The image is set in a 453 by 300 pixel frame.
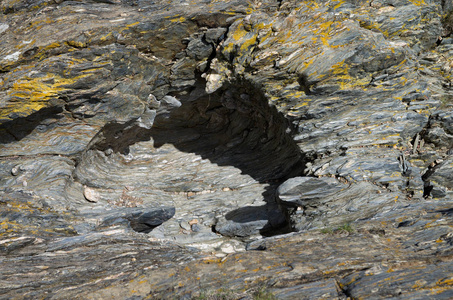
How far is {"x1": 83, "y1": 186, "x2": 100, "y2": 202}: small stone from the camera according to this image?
14461 mm

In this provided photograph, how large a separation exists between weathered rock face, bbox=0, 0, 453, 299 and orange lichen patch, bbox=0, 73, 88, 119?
0.16 feet

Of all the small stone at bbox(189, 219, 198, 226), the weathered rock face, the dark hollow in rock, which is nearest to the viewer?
the weathered rock face

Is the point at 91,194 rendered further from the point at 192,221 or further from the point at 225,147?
the point at 225,147

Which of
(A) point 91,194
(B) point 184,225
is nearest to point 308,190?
(B) point 184,225

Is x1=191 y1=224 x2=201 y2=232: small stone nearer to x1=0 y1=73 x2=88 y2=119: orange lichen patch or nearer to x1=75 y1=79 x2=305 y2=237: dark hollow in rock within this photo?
x1=75 y1=79 x2=305 y2=237: dark hollow in rock

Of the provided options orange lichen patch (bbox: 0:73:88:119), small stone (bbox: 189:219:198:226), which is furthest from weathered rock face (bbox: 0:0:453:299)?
small stone (bbox: 189:219:198:226)

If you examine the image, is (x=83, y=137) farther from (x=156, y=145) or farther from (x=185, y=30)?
(x=185, y=30)

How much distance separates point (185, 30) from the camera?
1524 centimetres

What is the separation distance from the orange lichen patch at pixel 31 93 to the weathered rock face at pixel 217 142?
0.05 metres

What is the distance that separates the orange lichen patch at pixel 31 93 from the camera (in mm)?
12969

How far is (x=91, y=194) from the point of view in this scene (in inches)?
575

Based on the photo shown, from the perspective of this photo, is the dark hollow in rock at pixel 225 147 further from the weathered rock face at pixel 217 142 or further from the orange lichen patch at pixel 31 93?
the orange lichen patch at pixel 31 93

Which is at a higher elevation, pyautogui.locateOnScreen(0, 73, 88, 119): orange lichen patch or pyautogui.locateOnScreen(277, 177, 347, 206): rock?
pyautogui.locateOnScreen(0, 73, 88, 119): orange lichen patch

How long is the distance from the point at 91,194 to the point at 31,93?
4383 mm
